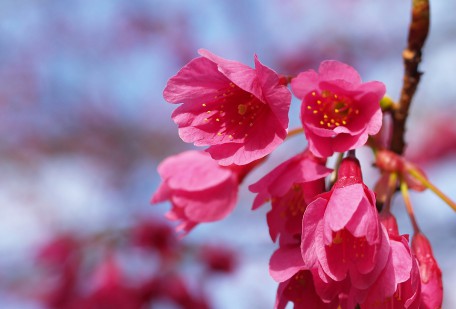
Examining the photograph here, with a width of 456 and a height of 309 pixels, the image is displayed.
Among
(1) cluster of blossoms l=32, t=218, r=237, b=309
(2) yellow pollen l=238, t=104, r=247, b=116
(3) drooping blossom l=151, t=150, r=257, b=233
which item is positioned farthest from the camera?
(1) cluster of blossoms l=32, t=218, r=237, b=309

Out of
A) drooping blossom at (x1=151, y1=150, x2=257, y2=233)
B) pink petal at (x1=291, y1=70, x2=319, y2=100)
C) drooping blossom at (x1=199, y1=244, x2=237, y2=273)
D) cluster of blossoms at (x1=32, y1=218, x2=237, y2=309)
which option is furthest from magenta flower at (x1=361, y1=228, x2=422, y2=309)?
drooping blossom at (x1=199, y1=244, x2=237, y2=273)

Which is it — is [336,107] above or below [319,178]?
above

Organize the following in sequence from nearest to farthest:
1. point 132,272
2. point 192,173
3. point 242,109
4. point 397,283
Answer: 1. point 397,283
2. point 242,109
3. point 192,173
4. point 132,272

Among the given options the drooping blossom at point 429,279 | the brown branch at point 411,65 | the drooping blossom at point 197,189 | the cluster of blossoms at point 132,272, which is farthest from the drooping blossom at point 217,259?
the drooping blossom at point 429,279

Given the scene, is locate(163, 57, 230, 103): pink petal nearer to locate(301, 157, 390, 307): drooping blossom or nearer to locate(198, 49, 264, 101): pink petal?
locate(198, 49, 264, 101): pink petal

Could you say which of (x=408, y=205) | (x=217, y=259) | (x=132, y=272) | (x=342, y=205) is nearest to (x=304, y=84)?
(x=342, y=205)

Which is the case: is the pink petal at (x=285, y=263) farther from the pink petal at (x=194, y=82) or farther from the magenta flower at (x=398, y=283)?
the pink petal at (x=194, y=82)

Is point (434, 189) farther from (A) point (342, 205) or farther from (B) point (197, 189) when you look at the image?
(B) point (197, 189)
